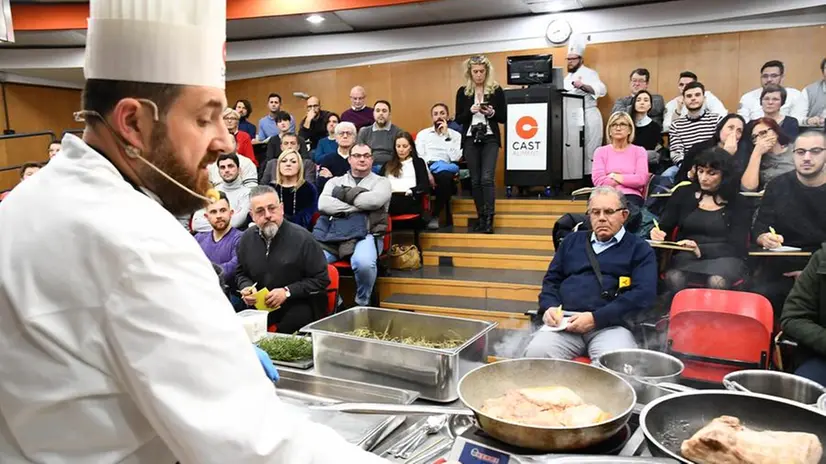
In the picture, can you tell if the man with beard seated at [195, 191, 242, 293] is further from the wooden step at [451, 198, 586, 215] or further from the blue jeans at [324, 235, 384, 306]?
the wooden step at [451, 198, 586, 215]

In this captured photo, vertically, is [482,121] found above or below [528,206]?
above

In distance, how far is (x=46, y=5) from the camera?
27.2 feet

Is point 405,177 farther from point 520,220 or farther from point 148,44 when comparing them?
point 148,44

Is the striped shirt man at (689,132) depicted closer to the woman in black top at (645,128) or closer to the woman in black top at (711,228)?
the woman in black top at (645,128)

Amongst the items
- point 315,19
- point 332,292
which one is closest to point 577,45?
point 315,19

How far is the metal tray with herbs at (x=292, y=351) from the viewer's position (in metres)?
1.96

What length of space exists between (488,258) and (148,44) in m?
5.04

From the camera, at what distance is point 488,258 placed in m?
5.88

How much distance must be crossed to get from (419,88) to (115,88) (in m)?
8.91

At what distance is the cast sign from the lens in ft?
22.0

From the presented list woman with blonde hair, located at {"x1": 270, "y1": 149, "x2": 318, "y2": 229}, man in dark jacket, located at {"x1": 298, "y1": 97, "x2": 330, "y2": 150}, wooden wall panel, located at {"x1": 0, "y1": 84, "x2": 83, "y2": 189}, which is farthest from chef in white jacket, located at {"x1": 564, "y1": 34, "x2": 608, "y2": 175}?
wooden wall panel, located at {"x1": 0, "y1": 84, "x2": 83, "y2": 189}

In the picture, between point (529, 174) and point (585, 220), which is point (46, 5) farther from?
point (585, 220)

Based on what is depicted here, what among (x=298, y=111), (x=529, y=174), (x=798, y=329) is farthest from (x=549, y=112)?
(x=298, y=111)

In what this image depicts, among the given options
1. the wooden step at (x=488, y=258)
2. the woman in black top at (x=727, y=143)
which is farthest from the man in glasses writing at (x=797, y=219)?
the wooden step at (x=488, y=258)
